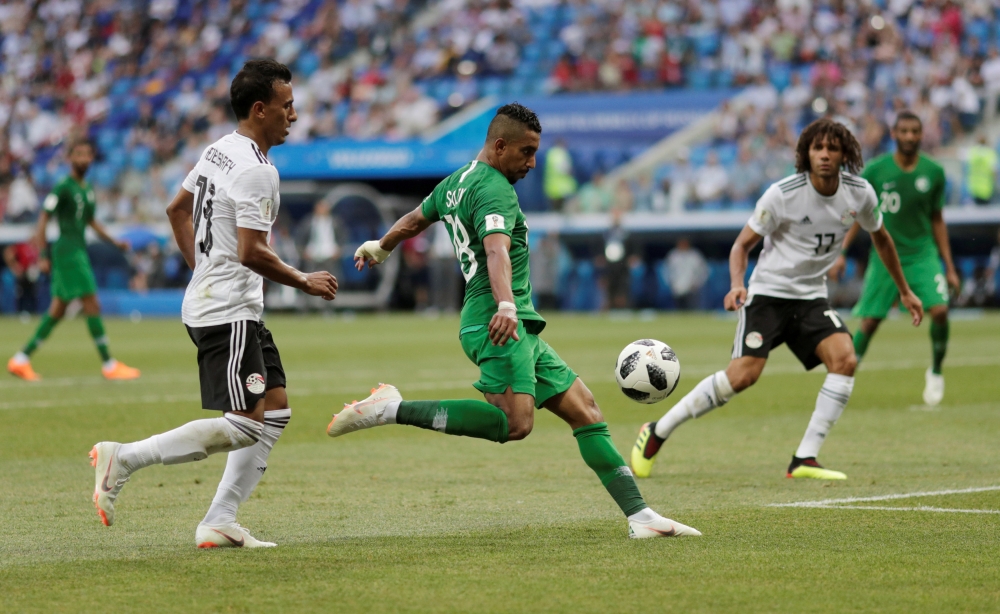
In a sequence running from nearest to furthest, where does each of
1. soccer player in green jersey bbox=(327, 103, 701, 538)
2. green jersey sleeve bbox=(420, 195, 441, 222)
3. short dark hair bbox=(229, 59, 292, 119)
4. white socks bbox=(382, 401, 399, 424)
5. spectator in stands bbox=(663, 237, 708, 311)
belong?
short dark hair bbox=(229, 59, 292, 119), soccer player in green jersey bbox=(327, 103, 701, 538), white socks bbox=(382, 401, 399, 424), green jersey sleeve bbox=(420, 195, 441, 222), spectator in stands bbox=(663, 237, 708, 311)

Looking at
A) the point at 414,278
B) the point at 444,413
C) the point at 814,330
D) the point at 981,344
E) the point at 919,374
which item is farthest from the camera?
the point at 414,278

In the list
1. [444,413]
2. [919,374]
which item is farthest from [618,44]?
[444,413]

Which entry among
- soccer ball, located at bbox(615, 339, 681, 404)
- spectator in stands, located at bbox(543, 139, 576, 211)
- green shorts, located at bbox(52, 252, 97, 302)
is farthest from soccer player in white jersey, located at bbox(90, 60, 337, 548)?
spectator in stands, located at bbox(543, 139, 576, 211)

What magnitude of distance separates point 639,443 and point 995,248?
67.4 ft

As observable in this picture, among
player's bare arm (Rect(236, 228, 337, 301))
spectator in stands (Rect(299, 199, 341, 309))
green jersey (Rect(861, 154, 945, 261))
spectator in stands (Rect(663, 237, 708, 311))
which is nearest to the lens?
player's bare arm (Rect(236, 228, 337, 301))

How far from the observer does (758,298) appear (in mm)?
8008

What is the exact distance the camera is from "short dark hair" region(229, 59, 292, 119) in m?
5.55

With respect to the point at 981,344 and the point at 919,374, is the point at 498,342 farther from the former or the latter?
the point at 981,344

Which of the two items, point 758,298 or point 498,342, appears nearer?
point 498,342

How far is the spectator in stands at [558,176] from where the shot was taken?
30016 mm

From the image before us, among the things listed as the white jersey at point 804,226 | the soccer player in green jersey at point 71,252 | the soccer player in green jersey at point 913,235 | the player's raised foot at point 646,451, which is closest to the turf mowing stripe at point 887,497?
the player's raised foot at point 646,451

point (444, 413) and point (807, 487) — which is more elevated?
point (444, 413)

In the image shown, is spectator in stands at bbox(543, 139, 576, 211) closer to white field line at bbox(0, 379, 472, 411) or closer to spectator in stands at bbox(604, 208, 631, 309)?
spectator in stands at bbox(604, 208, 631, 309)

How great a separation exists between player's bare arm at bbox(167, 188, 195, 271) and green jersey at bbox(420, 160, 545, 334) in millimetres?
1037
